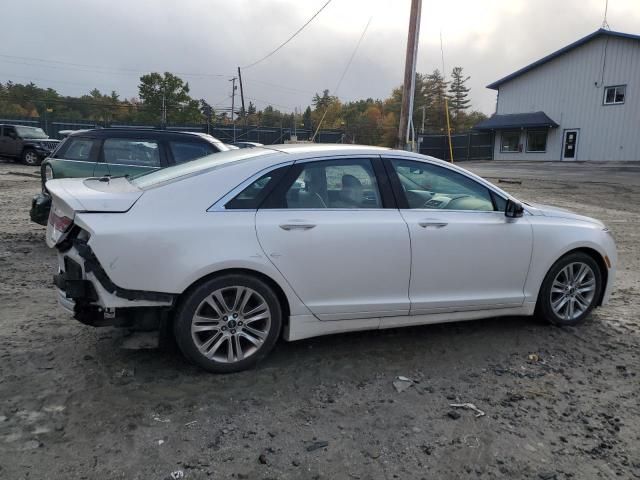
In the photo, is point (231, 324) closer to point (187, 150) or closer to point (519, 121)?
point (187, 150)

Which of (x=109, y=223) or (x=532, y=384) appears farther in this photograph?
(x=532, y=384)

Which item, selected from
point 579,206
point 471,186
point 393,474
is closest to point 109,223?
point 393,474

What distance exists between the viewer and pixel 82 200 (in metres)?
3.48

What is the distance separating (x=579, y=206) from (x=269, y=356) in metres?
11.9

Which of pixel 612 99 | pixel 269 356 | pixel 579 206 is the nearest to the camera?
pixel 269 356

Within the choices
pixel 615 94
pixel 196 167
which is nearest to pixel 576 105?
pixel 615 94

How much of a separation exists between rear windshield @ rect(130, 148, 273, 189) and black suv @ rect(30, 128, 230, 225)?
3.91 meters

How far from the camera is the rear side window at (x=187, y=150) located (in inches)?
322

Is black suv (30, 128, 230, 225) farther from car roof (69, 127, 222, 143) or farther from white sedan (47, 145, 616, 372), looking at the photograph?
white sedan (47, 145, 616, 372)

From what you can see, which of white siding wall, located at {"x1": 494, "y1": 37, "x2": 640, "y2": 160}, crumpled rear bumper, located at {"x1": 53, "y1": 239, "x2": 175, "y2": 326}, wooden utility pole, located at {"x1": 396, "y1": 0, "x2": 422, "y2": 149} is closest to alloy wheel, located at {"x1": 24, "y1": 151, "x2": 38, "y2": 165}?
wooden utility pole, located at {"x1": 396, "y1": 0, "x2": 422, "y2": 149}

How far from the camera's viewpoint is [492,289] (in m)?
4.34

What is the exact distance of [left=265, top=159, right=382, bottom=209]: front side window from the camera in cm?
384

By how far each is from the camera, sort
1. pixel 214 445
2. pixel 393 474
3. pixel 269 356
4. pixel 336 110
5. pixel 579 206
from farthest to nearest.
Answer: pixel 336 110 → pixel 579 206 → pixel 269 356 → pixel 214 445 → pixel 393 474

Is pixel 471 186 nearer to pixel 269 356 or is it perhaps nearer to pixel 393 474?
pixel 269 356
